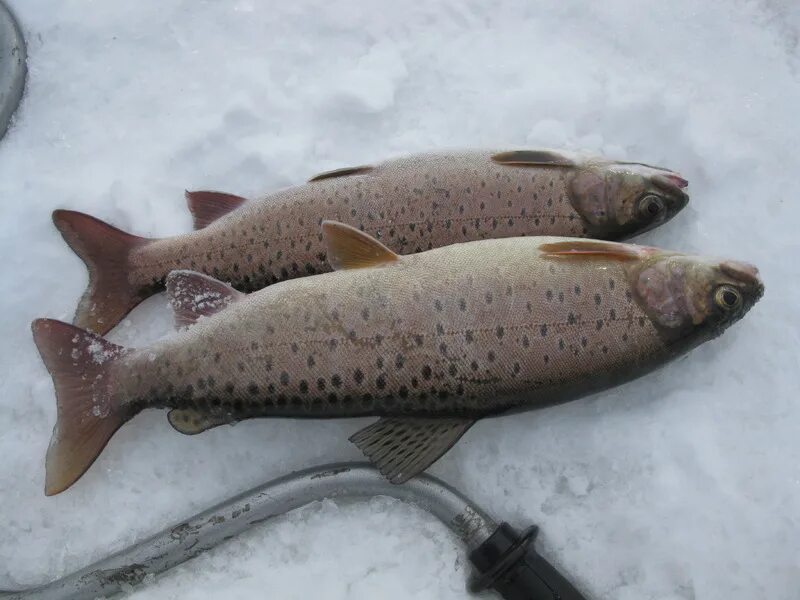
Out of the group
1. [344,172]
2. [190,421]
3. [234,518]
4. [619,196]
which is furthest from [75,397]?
[619,196]

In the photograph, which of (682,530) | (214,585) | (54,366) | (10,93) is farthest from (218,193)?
(682,530)

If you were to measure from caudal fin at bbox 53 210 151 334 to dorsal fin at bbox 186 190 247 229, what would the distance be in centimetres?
22

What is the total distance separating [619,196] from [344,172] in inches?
41.7

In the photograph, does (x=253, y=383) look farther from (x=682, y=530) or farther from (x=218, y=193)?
(x=682, y=530)

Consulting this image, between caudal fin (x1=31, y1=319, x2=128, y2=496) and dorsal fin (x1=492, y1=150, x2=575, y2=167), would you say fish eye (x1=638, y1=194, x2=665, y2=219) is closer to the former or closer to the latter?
dorsal fin (x1=492, y1=150, x2=575, y2=167)

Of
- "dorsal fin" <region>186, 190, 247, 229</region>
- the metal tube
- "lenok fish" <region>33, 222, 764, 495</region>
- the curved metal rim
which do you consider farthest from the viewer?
the curved metal rim

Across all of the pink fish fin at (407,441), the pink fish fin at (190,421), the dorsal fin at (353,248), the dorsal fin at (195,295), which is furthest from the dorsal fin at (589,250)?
the pink fish fin at (190,421)

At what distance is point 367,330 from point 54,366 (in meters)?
1.11

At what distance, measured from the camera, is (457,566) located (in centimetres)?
263

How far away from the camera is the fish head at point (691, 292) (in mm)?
2348

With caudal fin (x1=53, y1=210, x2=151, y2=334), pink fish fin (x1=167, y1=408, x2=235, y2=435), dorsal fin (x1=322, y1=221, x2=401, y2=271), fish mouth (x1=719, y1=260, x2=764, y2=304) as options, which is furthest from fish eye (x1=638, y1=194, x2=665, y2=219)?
caudal fin (x1=53, y1=210, x2=151, y2=334)

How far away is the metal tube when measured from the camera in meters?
2.58

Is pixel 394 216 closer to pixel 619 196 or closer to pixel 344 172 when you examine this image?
pixel 344 172

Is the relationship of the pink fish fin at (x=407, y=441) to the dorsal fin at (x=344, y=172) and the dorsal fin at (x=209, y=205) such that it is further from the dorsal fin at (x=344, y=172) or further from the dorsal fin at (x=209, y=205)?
the dorsal fin at (x=209, y=205)
